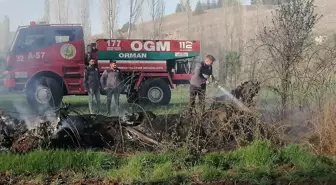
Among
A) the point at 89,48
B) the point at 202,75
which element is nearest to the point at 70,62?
the point at 89,48

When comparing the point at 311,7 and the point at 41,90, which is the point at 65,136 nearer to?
the point at 311,7

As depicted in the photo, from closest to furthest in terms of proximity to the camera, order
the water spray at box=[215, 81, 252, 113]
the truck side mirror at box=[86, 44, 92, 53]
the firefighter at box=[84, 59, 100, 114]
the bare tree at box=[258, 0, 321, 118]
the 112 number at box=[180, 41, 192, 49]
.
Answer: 1. the water spray at box=[215, 81, 252, 113]
2. the bare tree at box=[258, 0, 321, 118]
3. the firefighter at box=[84, 59, 100, 114]
4. the truck side mirror at box=[86, 44, 92, 53]
5. the 112 number at box=[180, 41, 192, 49]

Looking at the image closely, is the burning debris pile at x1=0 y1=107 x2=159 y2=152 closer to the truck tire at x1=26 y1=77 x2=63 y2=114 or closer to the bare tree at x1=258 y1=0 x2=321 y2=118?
the bare tree at x1=258 y1=0 x2=321 y2=118

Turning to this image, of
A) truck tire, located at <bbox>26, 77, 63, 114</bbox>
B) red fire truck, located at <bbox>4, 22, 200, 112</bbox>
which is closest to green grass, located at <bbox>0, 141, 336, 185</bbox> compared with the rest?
red fire truck, located at <bbox>4, 22, 200, 112</bbox>

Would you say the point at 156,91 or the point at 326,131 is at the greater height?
the point at 326,131

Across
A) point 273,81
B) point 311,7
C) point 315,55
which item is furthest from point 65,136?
point 311,7

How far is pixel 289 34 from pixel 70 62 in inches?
320

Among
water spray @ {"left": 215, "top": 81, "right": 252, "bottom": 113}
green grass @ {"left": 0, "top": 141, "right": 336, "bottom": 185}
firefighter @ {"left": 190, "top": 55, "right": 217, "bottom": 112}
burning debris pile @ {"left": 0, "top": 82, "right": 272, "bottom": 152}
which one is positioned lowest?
green grass @ {"left": 0, "top": 141, "right": 336, "bottom": 185}

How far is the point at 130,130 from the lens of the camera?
8.21 m

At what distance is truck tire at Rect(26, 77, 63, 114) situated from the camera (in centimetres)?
1495

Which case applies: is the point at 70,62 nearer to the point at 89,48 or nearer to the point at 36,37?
the point at 89,48

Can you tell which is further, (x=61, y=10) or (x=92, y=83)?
(x=61, y=10)

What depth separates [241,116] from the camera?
26.4 ft

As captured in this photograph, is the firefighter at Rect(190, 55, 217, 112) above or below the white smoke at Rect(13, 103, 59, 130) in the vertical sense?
above
